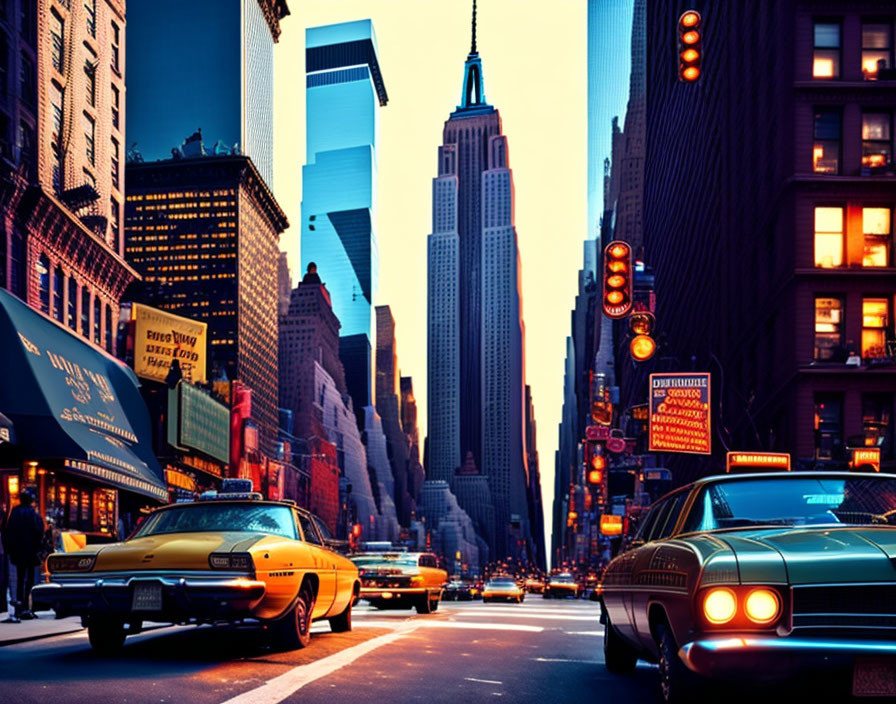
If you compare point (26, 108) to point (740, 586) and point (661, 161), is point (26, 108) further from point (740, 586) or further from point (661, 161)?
point (661, 161)

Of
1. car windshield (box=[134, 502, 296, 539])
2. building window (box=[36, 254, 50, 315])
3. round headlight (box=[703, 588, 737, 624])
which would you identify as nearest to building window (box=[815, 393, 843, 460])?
building window (box=[36, 254, 50, 315])

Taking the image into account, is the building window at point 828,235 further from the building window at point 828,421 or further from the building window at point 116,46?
the building window at point 116,46

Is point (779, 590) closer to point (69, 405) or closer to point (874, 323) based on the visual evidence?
point (69, 405)

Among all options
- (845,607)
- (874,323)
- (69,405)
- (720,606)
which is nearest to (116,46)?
(69,405)

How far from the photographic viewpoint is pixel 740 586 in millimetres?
6082

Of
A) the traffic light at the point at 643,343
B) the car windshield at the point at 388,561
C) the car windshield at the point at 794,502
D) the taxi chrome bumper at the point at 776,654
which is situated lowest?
the car windshield at the point at 388,561

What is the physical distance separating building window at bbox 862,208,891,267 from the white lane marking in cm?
3205

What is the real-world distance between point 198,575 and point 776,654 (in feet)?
19.0

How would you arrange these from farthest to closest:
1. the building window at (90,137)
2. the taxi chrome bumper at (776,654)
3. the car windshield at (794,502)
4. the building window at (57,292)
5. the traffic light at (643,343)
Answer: the building window at (90,137) → the building window at (57,292) → the traffic light at (643,343) → the car windshield at (794,502) → the taxi chrome bumper at (776,654)

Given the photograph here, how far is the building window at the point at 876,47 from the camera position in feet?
134

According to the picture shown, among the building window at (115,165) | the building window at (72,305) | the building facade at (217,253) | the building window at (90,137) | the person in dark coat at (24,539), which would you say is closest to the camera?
the person in dark coat at (24,539)

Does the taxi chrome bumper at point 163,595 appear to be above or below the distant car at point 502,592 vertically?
above

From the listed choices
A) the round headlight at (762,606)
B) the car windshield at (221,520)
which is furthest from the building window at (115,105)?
the round headlight at (762,606)

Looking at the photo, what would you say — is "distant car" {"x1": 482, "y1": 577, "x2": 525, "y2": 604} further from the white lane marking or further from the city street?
the white lane marking
